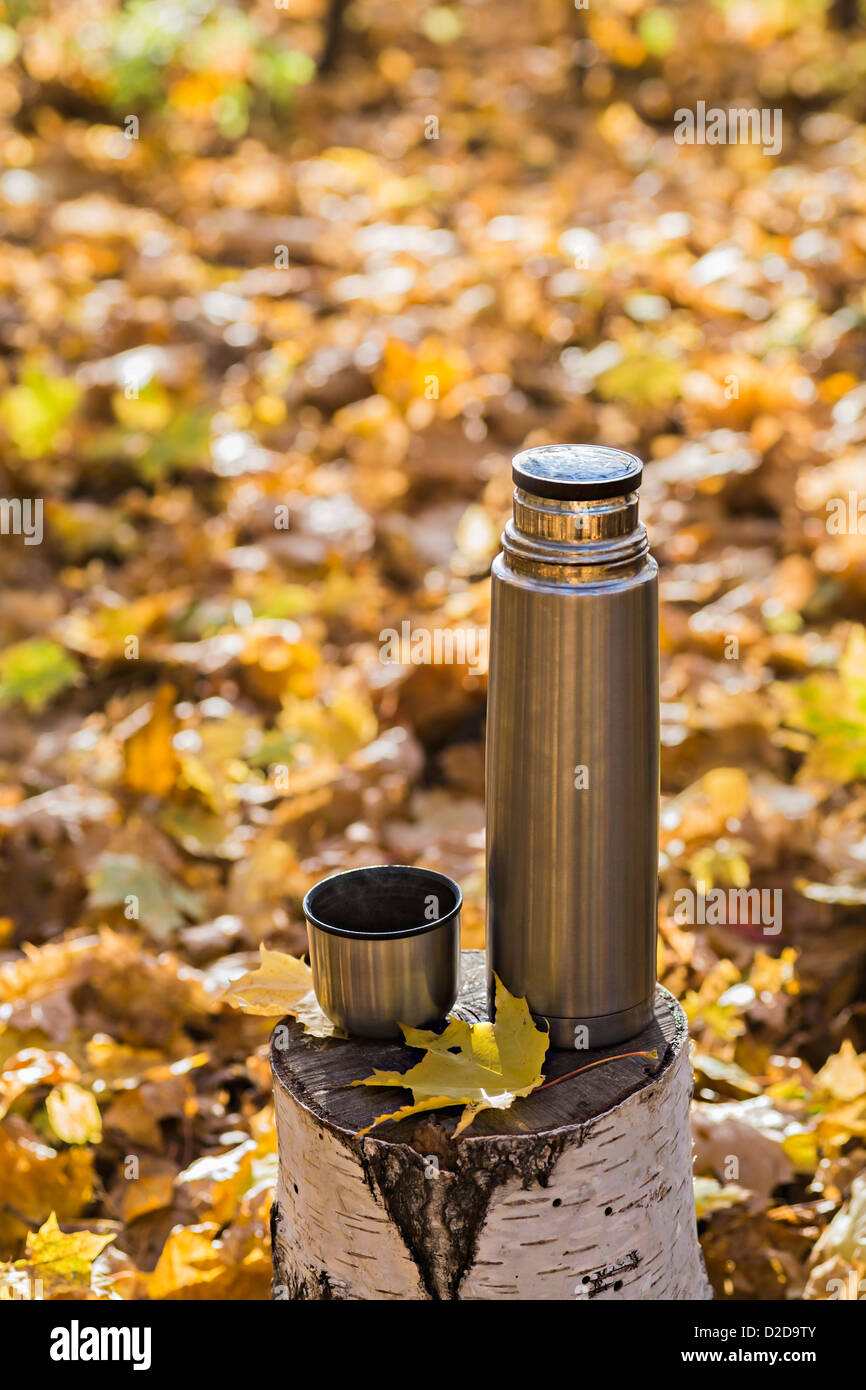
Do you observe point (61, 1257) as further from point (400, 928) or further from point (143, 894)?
point (143, 894)

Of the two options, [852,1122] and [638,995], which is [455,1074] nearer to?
[638,995]

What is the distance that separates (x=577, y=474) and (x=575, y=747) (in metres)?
0.32

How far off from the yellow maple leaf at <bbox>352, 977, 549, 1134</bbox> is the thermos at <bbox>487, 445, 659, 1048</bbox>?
0.17ft

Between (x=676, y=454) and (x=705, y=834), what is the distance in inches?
89.6

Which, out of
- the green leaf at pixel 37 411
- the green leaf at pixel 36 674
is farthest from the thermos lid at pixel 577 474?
the green leaf at pixel 37 411

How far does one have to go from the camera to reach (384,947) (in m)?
1.71

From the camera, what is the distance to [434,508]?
15.8 ft

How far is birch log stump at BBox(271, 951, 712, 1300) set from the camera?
1641 millimetres

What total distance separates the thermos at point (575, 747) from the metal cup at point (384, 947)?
0.25 feet

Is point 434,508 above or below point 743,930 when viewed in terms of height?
above

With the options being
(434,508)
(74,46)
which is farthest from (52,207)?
(434,508)
